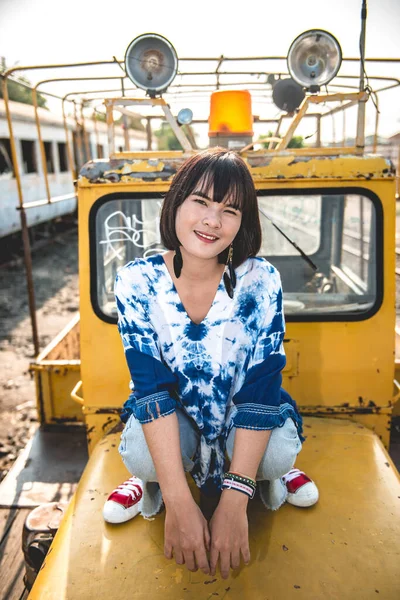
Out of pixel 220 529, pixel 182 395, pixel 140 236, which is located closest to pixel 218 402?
pixel 182 395

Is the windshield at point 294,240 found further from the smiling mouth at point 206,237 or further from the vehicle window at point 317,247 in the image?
the smiling mouth at point 206,237

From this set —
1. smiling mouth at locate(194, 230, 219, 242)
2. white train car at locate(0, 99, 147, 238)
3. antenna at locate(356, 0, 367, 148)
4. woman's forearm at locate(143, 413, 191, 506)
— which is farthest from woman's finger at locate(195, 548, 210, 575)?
white train car at locate(0, 99, 147, 238)

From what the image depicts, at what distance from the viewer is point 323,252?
2418mm

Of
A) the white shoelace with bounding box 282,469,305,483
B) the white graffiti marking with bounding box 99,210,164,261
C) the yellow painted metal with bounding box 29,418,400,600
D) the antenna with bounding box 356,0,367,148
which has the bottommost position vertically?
the yellow painted metal with bounding box 29,418,400,600

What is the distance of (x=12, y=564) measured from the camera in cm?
209

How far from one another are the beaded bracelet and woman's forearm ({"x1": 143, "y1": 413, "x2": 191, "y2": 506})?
0.37 ft

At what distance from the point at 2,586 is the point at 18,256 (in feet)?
28.1

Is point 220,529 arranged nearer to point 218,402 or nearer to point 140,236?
point 218,402

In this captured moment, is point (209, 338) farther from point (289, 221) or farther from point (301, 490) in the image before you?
point (289, 221)

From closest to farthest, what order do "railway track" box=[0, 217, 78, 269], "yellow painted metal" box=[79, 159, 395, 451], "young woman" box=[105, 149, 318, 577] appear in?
"young woman" box=[105, 149, 318, 577]
"yellow painted metal" box=[79, 159, 395, 451]
"railway track" box=[0, 217, 78, 269]

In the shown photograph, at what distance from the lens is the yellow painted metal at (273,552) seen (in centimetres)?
120

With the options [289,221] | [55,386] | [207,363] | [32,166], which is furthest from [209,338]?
[32,166]

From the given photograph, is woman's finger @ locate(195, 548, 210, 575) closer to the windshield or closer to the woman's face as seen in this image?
the woman's face

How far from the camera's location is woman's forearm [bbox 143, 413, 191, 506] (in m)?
1.24
